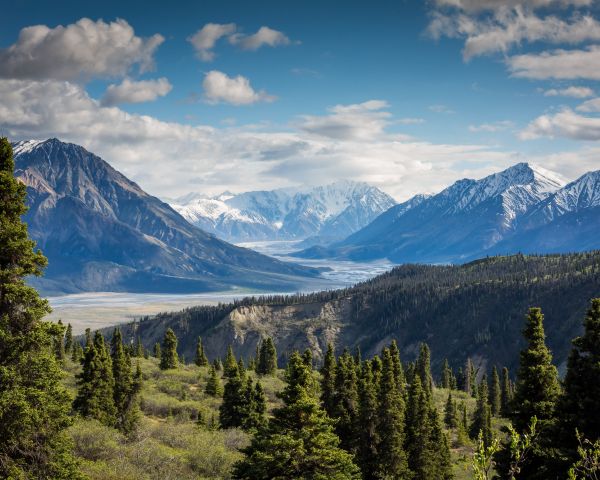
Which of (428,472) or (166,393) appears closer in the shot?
(428,472)

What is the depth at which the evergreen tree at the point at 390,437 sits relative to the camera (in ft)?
176

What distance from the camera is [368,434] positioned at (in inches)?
2133

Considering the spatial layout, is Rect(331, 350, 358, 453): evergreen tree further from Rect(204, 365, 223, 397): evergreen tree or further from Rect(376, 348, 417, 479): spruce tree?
Rect(204, 365, 223, 397): evergreen tree

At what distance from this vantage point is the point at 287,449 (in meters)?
28.3

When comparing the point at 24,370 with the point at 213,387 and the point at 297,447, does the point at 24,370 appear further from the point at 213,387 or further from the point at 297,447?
the point at 213,387

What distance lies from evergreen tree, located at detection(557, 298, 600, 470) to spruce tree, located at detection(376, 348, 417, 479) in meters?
26.3

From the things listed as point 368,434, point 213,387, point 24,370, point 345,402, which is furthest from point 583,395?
point 213,387

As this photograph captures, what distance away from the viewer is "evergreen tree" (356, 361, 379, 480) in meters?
53.7

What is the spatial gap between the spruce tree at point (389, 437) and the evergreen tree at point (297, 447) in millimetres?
25146

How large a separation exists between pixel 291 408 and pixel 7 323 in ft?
45.8

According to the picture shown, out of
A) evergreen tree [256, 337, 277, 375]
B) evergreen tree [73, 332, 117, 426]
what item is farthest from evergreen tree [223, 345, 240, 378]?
evergreen tree [256, 337, 277, 375]

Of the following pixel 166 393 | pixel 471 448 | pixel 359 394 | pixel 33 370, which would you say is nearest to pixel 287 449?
pixel 33 370

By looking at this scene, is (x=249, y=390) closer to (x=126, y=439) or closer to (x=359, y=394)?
(x=359, y=394)

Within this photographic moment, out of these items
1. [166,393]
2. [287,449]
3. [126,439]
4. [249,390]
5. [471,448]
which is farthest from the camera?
[471,448]
